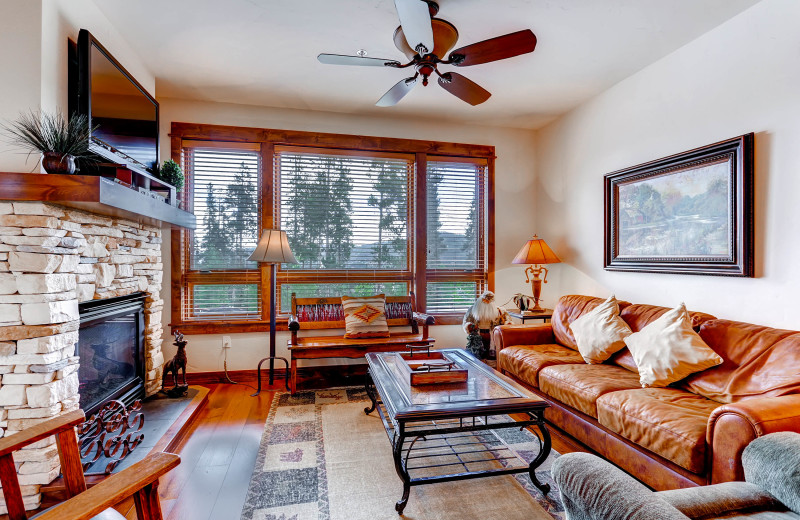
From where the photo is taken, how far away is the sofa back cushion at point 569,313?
3.36m

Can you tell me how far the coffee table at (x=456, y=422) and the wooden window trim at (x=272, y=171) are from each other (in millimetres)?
1732

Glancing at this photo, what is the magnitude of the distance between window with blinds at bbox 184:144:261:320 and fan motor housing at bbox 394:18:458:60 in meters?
2.21

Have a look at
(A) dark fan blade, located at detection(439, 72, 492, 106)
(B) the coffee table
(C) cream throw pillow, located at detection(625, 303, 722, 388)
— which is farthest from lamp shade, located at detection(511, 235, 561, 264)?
(A) dark fan blade, located at detection(439, 72, 492, 106)

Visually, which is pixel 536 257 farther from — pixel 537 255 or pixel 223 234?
pixel 223 234

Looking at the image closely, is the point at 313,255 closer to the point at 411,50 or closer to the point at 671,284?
the point at 411,50

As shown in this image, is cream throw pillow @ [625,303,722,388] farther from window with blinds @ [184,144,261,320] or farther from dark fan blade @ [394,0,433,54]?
window with blinds @ [184,144,261,320]

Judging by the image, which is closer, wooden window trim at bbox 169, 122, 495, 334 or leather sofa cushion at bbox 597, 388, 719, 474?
leather sofa cushion at bbox 597, 388, 719, 474

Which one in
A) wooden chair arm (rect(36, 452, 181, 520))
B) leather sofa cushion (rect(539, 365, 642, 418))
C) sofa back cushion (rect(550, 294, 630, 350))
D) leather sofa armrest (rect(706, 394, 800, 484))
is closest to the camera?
wooden chair arm (rect(36, 452, 181, 520))

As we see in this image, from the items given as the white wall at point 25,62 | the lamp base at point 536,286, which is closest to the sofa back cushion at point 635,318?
the lamp base at point 536,286

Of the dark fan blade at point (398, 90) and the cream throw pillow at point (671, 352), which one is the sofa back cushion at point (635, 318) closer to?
the cream throw pillow at point (671, 352)

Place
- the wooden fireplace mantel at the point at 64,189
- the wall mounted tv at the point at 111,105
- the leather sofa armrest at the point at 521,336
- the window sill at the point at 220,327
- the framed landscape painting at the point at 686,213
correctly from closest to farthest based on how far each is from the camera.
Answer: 1. the wooden fireplace mantel at the point at 64,189
2. the wall mounted tv at the point at 111,105
3. the framed landscape painting at the point at 686,213
4. the leather sofa armrest at the point at 521,336
5. the window sill at the point at 220,327

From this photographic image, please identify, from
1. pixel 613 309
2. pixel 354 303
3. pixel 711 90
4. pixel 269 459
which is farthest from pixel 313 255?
pixel 711 90

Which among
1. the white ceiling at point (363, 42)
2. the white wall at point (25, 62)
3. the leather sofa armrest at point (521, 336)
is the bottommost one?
the leather sofa armrest at point (521, 336)

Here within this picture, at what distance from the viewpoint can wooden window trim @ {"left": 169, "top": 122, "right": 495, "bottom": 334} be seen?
3.85 metres
